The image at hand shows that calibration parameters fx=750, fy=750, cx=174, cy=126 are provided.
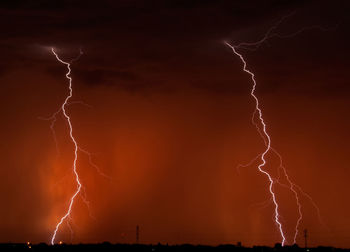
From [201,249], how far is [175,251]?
655 centimetres

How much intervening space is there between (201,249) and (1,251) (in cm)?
2193

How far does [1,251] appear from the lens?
63312mm

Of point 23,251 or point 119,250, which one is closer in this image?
point 23,251

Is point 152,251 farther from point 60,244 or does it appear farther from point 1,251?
point 60,244

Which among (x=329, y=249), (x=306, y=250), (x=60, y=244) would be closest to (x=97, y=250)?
(x=60, y=244)

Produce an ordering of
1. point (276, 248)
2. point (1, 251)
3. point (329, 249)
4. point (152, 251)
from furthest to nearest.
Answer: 1. point (329, 249)
2. point (276, 248)
3. point (152, 251)
4. point (1, 251)

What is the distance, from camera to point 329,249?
80.4 meters

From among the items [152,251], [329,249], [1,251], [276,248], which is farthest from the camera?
[329,249]

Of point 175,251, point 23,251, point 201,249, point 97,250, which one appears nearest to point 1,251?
point 23,251

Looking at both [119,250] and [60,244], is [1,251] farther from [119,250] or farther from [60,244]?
[60,244]

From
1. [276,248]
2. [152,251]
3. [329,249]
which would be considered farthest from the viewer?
[329,249]

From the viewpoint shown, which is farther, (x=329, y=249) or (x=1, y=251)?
(x=329, y=249)

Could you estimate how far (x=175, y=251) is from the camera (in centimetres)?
7062

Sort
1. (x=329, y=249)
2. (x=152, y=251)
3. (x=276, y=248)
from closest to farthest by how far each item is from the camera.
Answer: (x=152, y=251), (x=276, y=248), (x=329, y=249)
